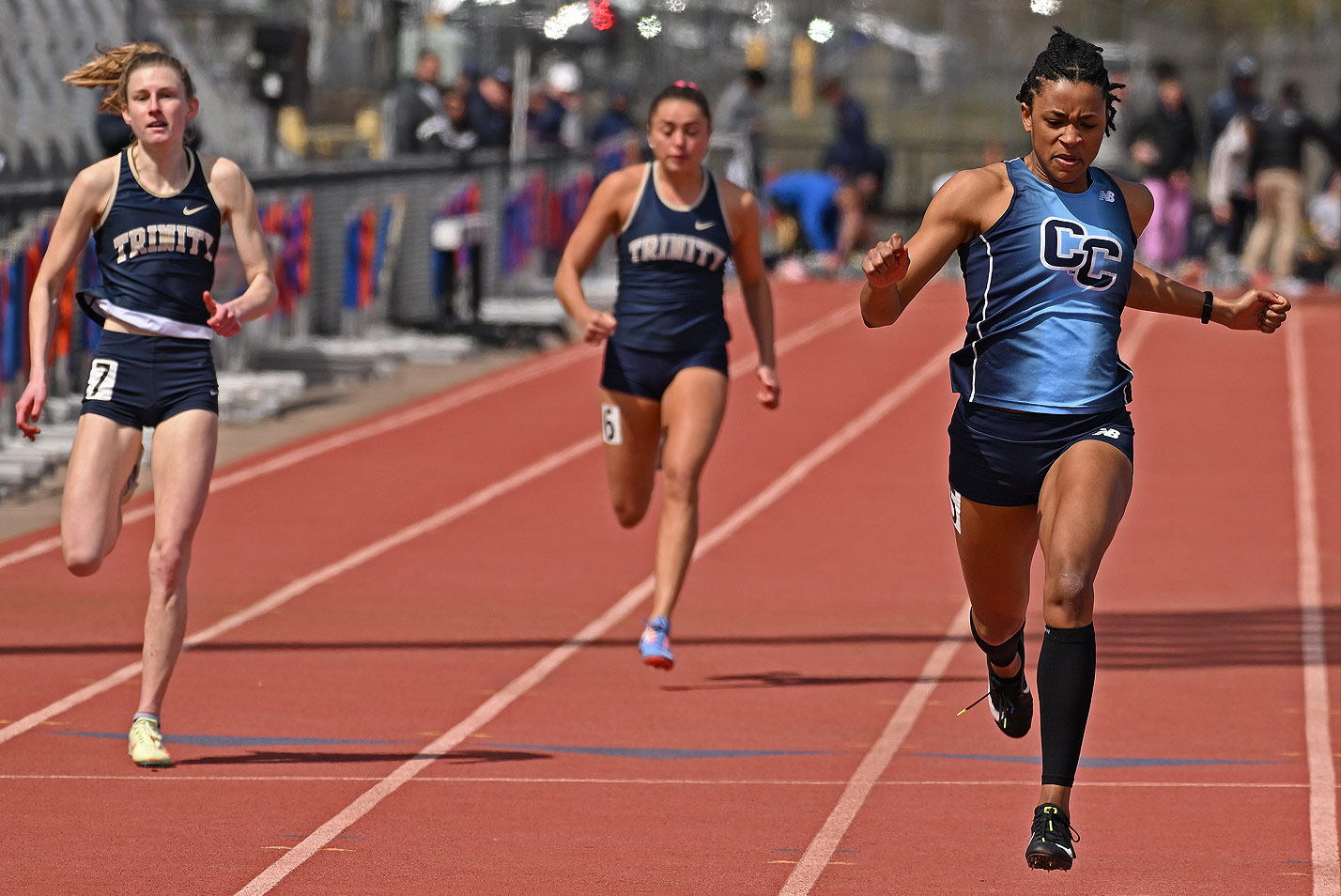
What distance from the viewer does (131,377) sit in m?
6.50

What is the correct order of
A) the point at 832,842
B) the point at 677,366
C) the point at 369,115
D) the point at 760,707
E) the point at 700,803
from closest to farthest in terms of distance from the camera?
the point at 832,842
the point at 700,803
the point at 760,707
the point at 677,366
the point at 369,115

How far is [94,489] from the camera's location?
254 inches

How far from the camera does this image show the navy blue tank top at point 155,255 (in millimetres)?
6547

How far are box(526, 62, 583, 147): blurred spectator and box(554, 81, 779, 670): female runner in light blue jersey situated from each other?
16.9 metres

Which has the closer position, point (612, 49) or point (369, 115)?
point (369, 115)

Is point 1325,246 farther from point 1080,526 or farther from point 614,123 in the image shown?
point 1080,526

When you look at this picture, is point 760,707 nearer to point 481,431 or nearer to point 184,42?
point 481,431

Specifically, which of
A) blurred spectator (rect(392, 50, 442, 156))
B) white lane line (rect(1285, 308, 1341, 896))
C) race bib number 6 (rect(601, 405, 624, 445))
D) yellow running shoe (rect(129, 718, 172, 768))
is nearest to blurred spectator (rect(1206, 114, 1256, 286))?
white lane line (rect(1285, 308, 1341, 896))

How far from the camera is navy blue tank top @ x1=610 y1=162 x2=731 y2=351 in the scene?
8305mm

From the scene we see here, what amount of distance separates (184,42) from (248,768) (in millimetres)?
14045

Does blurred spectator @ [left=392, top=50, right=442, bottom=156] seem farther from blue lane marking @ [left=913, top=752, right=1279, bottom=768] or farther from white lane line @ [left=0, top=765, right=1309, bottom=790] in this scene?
white lane line @ [left=0, top=765, right=1309, bottom=790]

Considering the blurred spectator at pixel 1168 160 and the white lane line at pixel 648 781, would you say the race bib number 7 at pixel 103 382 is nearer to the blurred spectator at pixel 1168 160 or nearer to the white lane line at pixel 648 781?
the white lane line at pixel 648 781

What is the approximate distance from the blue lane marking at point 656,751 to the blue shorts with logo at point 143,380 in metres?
1.41

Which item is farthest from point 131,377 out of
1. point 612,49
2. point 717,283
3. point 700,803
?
point 612,49
